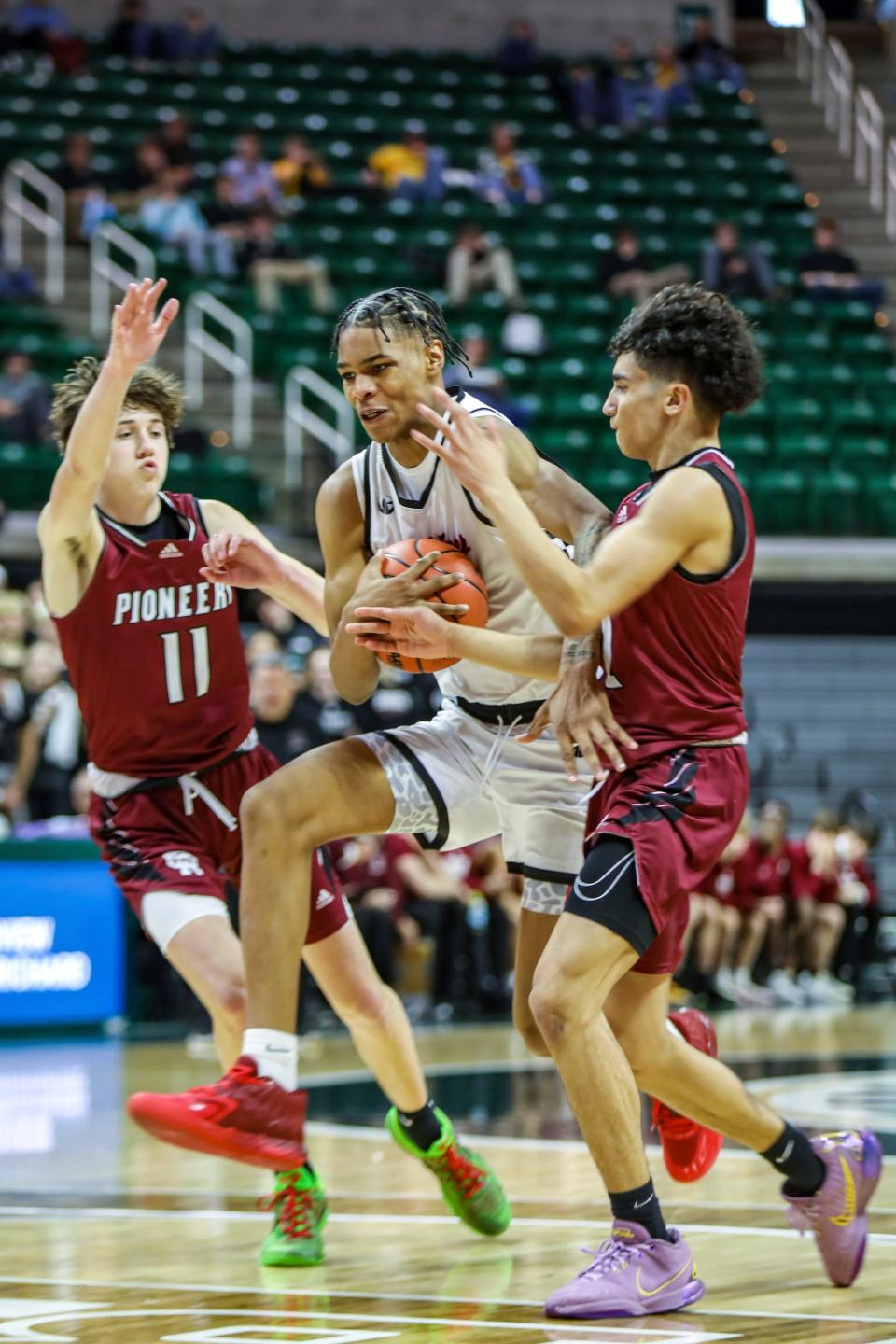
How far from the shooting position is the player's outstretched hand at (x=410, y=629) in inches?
163

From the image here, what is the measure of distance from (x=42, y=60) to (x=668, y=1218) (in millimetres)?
17212

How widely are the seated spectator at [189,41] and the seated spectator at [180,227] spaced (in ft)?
12.4

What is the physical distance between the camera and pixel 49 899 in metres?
10.6

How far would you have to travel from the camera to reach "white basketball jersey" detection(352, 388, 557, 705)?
458 cm

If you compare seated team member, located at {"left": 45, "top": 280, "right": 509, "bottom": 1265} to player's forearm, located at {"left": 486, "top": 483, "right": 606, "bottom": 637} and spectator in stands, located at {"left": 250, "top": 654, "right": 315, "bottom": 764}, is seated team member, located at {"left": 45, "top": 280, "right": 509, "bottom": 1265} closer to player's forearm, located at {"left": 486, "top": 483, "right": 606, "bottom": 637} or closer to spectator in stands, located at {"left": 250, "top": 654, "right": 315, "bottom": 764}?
player's forearm, located at {"left": 486, "top": 483, "right": 606, "bottom": 637}

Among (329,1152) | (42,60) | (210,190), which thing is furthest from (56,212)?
(329,1152)

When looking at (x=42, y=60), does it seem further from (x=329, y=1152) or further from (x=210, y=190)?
(x=329, y=1152)

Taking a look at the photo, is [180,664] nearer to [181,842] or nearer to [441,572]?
[181,842]

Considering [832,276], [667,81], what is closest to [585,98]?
[667,81]

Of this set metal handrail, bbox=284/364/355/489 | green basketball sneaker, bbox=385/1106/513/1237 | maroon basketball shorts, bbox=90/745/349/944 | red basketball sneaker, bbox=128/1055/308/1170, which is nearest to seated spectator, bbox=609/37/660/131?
metal handrail, bbox=284/364/355/489

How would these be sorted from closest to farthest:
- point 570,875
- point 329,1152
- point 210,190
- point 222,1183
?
point 570,875
point 222,1183
point 329,1152
point 210,190

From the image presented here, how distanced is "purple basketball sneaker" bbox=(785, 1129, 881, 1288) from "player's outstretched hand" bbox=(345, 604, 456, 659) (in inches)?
55.0

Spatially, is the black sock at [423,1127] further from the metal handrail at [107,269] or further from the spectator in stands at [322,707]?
the metal handrail at [107,269]

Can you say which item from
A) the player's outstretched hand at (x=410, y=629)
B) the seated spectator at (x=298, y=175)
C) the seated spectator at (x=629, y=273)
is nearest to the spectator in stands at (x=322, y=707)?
the player's outstretched hand at (x=410, y=629)
